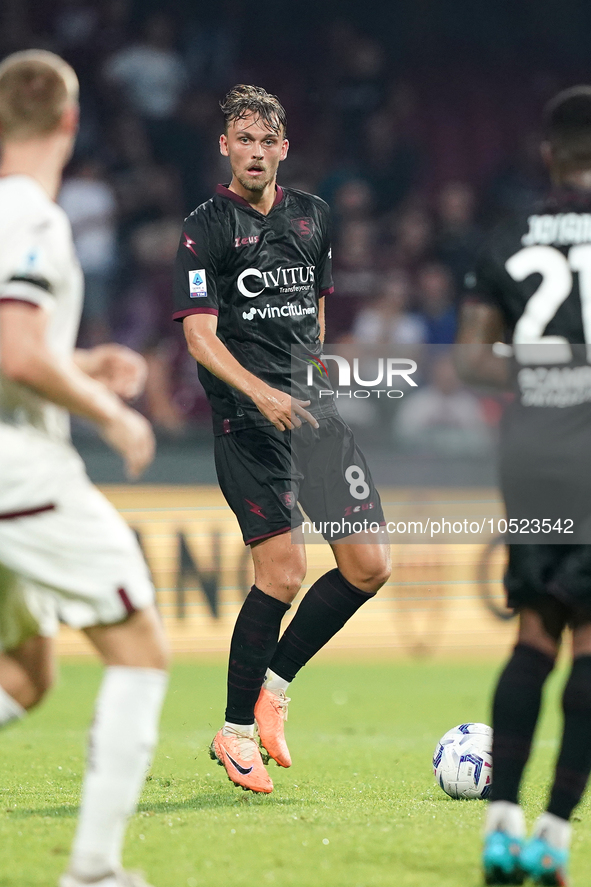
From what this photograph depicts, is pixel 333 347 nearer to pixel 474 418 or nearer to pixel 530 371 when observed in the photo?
pixel 474 418

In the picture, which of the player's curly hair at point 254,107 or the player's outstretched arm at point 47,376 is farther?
the player's curly hair at point 254,107

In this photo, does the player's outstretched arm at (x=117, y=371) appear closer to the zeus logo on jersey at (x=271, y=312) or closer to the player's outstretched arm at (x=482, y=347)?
the player's outstretched arm at (x=482, y=347)

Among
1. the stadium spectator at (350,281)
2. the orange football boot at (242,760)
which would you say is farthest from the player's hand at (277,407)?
the stadium spectator at (350,281)

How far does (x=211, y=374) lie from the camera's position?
521cm

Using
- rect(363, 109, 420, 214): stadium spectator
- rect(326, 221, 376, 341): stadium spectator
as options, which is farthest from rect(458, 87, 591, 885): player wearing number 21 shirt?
rect(363, 109, 420, 214): stadium spectator

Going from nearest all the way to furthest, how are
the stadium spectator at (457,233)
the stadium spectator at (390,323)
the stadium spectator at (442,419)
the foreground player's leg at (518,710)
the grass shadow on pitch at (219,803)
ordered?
the foreground player's leg at (518,710)
the grass shadow on pitch at (219,803)
the stadium spectator at (442,419)
the stadium spectator at (390,323)
the stadium spectator at (457,233)

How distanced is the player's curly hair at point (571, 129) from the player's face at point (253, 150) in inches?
Result: 76.5

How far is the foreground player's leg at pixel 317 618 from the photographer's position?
5.18 m

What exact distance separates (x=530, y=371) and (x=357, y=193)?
11.5 meters

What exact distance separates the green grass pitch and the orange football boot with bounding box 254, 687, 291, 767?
0.16m

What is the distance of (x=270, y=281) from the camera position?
17.1 ft

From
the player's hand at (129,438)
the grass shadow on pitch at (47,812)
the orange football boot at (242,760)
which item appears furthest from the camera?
the orange football boot at (242,760)

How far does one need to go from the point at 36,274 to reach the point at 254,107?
2.45 metres

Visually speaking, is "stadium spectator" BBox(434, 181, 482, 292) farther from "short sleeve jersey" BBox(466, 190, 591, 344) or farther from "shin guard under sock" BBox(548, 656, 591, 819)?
"shin guard under sock" BBox(548, 656, 591, 819)
